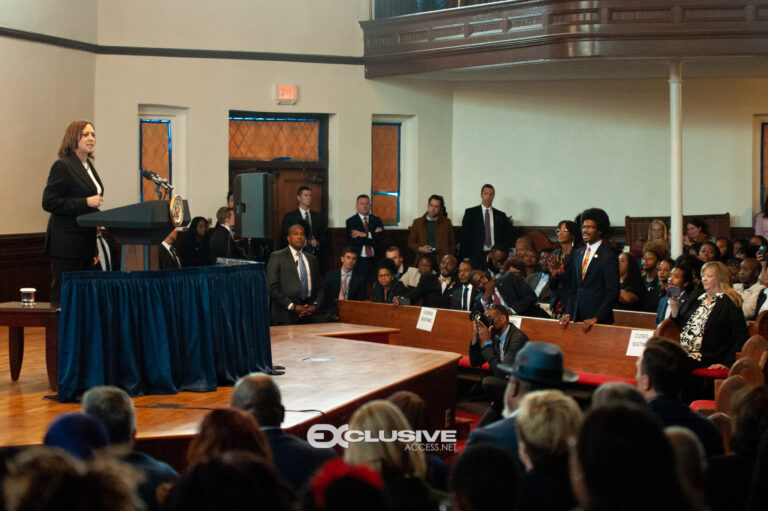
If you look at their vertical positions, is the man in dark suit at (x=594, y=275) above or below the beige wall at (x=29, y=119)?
below

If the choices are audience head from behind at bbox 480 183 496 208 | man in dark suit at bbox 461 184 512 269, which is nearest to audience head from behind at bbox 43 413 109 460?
man in dark suit at bbox 461 184 512 269

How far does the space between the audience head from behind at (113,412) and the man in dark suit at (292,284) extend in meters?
5.73

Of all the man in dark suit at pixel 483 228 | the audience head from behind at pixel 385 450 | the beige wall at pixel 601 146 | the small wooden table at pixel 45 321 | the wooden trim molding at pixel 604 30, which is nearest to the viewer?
the audience head from behind at pixel 385 450

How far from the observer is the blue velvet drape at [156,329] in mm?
5250

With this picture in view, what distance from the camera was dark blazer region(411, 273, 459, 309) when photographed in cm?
978

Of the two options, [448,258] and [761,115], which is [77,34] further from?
[761,115]

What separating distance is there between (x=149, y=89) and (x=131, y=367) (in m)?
6.85

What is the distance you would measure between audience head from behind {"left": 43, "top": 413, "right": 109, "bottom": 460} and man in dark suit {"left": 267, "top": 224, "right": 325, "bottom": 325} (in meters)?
6.11

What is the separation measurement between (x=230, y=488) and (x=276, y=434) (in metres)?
1.54

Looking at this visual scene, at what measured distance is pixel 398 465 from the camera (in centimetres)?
276

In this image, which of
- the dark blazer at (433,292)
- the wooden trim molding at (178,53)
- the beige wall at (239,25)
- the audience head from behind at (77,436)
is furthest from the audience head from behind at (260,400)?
the beige wall at (239,25)

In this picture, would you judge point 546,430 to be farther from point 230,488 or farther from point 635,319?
point 635,319

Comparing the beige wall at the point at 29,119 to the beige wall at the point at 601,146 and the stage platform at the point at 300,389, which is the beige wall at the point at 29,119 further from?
the beige wall at the point at 601,146

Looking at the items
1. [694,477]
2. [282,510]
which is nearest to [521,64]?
[694,477]
